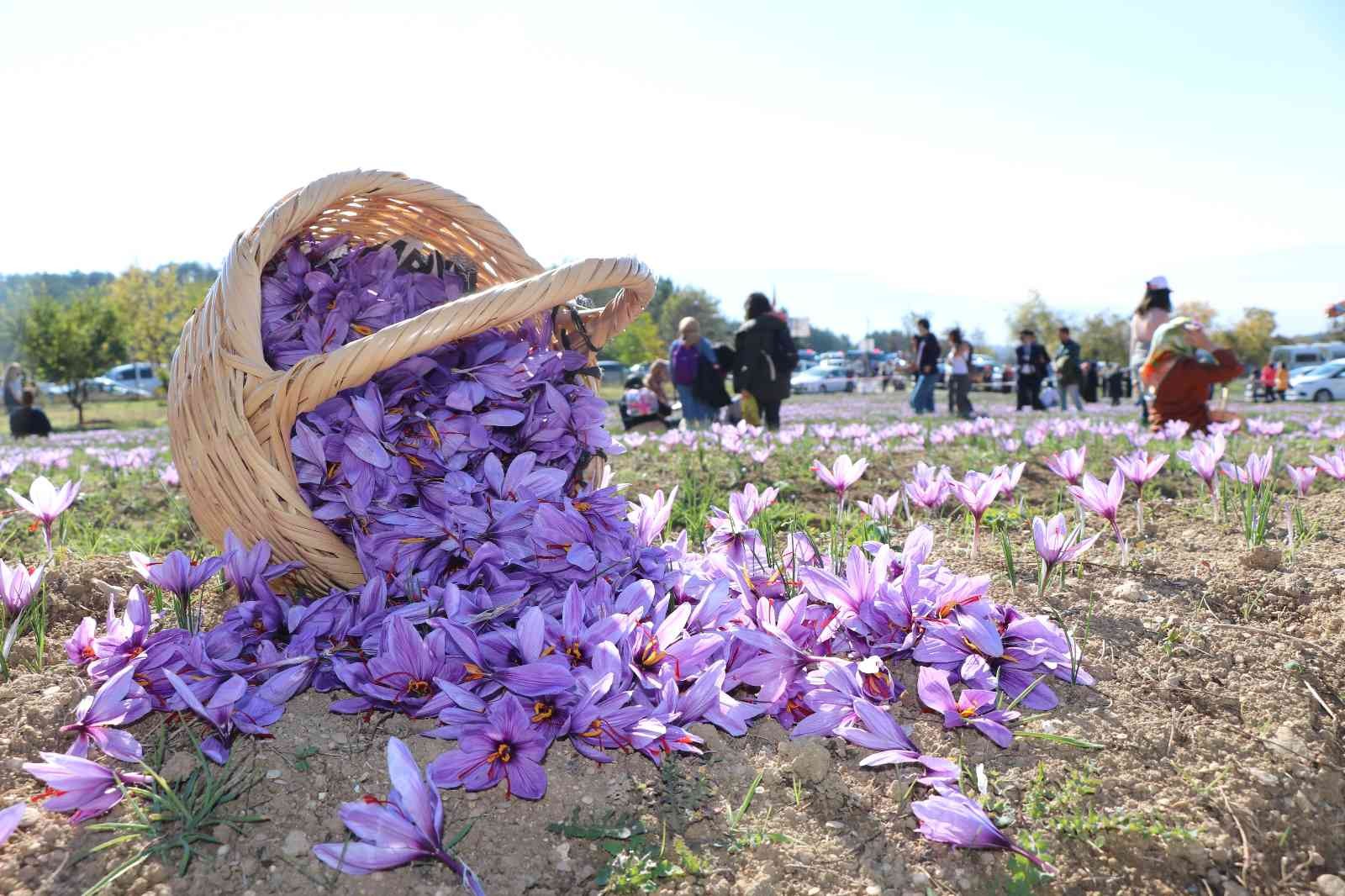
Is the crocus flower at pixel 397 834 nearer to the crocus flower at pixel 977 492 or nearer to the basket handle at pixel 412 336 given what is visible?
the basket handle at pixel 412 336

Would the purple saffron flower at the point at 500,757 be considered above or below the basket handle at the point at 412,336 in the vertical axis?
below

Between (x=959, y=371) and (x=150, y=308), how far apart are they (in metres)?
36.1

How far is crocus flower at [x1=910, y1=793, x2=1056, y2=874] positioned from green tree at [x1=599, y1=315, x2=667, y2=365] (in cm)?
3875

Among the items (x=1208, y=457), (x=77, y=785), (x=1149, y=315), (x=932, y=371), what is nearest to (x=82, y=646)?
(x=77, y=785)

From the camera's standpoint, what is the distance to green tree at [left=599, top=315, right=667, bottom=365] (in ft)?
138

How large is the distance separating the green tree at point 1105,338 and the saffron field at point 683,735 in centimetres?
5708

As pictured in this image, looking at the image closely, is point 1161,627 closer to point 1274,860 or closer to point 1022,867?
point 1274,860

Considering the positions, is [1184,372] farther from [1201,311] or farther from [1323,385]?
[1201,311]

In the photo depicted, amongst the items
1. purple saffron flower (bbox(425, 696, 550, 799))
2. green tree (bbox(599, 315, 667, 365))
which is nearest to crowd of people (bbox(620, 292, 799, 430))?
purple saffron flower (bbox(425, 696, 550, 799))

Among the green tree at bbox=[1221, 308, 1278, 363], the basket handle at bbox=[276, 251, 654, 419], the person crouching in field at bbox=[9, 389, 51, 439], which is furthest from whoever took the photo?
the green tree at bbox=[1221, 308, 1278, 363]

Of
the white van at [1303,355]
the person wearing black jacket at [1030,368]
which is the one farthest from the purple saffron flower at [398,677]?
the white van at [1303,355]

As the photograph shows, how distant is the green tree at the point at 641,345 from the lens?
138 feet

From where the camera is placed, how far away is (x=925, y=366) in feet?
39.2

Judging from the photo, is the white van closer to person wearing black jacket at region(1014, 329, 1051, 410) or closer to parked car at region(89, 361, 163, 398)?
person wearing black jacket at region(1014, 329, 1051, 410)
